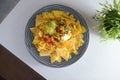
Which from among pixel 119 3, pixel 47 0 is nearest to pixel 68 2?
pixel 47 0

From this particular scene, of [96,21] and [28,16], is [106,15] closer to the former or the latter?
[96,21]

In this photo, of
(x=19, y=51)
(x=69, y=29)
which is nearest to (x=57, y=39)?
(x=69, y=29)

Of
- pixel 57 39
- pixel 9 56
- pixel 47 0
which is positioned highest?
pixel 47 0

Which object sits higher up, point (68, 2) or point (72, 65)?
point (68, 2)

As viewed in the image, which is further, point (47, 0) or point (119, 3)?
point (47, 0)

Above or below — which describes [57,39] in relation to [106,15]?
below

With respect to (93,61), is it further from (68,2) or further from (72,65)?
(68,2)
